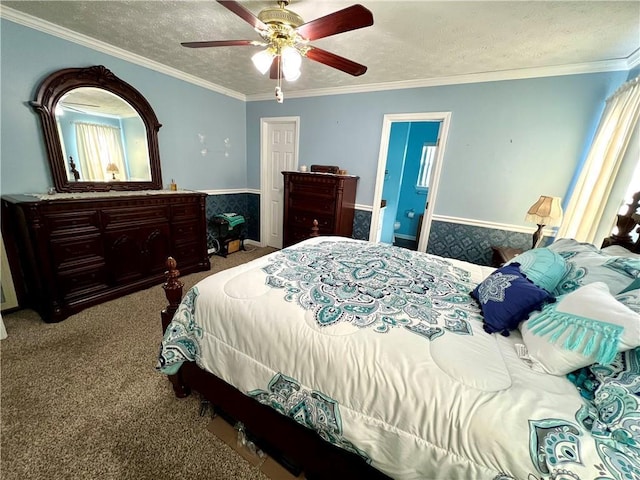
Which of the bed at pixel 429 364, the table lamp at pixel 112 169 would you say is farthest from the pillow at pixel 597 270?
the table lamp at pixel 112 169

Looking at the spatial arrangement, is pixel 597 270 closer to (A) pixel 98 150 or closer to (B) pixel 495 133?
(B) pixel 495 133

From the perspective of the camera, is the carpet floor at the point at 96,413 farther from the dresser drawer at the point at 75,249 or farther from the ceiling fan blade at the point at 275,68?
the ceiling fan blade at the point at 275,68

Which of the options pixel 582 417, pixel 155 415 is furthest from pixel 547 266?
pixel 155 415

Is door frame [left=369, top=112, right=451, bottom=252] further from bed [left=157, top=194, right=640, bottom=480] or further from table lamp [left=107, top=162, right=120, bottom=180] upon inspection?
table lamp [left=107, top=162, right=120, bottom=180]

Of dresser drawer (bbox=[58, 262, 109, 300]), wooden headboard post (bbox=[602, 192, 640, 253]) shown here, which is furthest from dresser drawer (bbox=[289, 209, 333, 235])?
wooden headboard post (bbox=[602, 192, 640, 253])

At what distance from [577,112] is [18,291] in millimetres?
5418

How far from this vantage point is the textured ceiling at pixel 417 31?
155 centimetres

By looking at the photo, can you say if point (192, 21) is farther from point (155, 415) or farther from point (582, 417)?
point (582, 417)

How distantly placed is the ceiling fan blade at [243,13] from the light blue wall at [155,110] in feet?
7.06

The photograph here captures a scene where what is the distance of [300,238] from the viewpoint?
3473 mm

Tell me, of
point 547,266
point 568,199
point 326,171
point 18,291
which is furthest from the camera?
point 326,171

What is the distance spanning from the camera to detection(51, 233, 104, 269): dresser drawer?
6.73 ft

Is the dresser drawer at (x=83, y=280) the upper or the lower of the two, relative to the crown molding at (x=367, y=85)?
lower

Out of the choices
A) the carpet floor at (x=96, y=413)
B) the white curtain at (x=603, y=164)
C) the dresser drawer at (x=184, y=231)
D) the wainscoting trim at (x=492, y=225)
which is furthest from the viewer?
the dresser drawer at (x=184, y=231)
